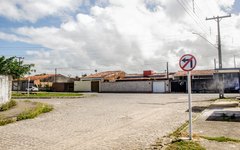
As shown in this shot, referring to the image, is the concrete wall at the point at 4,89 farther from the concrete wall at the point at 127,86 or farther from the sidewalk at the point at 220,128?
the concrete wall at the point at 127,86

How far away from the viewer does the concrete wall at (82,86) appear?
180 feet

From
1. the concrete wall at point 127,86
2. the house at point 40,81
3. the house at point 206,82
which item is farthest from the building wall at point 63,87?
the house at point 206,82

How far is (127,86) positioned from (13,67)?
1131 inches

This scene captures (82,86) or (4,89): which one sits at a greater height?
(4,89)

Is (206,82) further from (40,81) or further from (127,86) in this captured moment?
(40,81)

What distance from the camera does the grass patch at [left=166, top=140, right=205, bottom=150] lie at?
615cm

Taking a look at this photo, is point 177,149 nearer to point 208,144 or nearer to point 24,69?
point 208,144

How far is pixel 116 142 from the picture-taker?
287 inches

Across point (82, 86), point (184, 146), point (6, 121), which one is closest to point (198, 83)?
point (82, 86)

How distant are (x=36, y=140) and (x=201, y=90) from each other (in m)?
39.8

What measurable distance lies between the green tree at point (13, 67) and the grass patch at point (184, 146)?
59.7ft

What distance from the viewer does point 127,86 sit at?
4953cm

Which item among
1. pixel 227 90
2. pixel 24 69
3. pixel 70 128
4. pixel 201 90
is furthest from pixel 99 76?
pixel 70 128

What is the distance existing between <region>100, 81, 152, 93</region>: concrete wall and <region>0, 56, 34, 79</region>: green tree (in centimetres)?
2534
